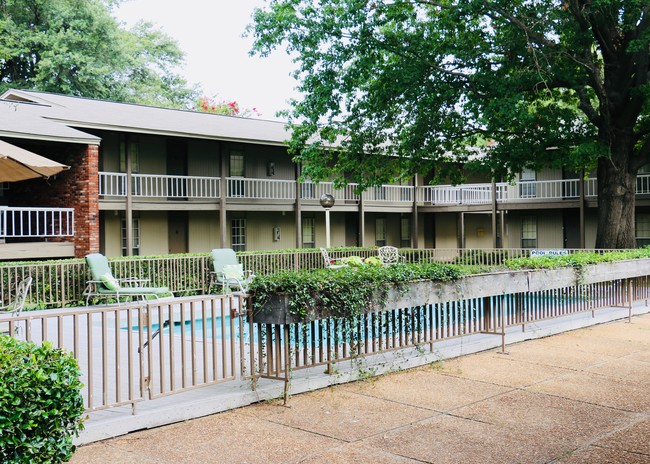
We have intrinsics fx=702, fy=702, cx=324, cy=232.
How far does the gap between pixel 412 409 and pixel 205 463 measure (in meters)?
2.28

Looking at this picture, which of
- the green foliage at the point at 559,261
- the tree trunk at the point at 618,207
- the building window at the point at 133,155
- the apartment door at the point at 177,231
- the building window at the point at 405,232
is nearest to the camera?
the green foliage at the point at 559,261

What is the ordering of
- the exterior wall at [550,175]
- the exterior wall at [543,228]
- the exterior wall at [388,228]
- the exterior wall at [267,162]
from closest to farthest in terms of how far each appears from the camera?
the exterior wall at [267,162] → the exterior wall at [550,175] → the exterior wall at [388,228] → the exterior wall at [543,228]

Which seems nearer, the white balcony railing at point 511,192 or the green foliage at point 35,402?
the green foliage at point 35,402

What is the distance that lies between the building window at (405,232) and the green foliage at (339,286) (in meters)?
26.4

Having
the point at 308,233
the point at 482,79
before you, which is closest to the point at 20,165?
the point at 482,79

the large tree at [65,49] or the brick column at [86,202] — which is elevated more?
the large tree at [65,49]

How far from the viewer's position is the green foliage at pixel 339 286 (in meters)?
6.79

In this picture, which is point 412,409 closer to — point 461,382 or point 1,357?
point 461,382

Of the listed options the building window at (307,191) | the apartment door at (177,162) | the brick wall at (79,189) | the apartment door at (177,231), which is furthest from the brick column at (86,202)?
the building window at (307,191)

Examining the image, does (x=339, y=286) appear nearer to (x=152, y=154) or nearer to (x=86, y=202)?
(x=86, y=202)

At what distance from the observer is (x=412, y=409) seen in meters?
6.58

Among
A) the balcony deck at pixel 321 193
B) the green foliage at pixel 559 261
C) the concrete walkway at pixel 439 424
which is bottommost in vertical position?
the concrete walkway at pixel 439 424

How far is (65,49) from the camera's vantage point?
3681 centimetres

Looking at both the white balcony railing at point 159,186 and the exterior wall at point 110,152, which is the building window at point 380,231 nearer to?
the white balcony railing at point 159,186
